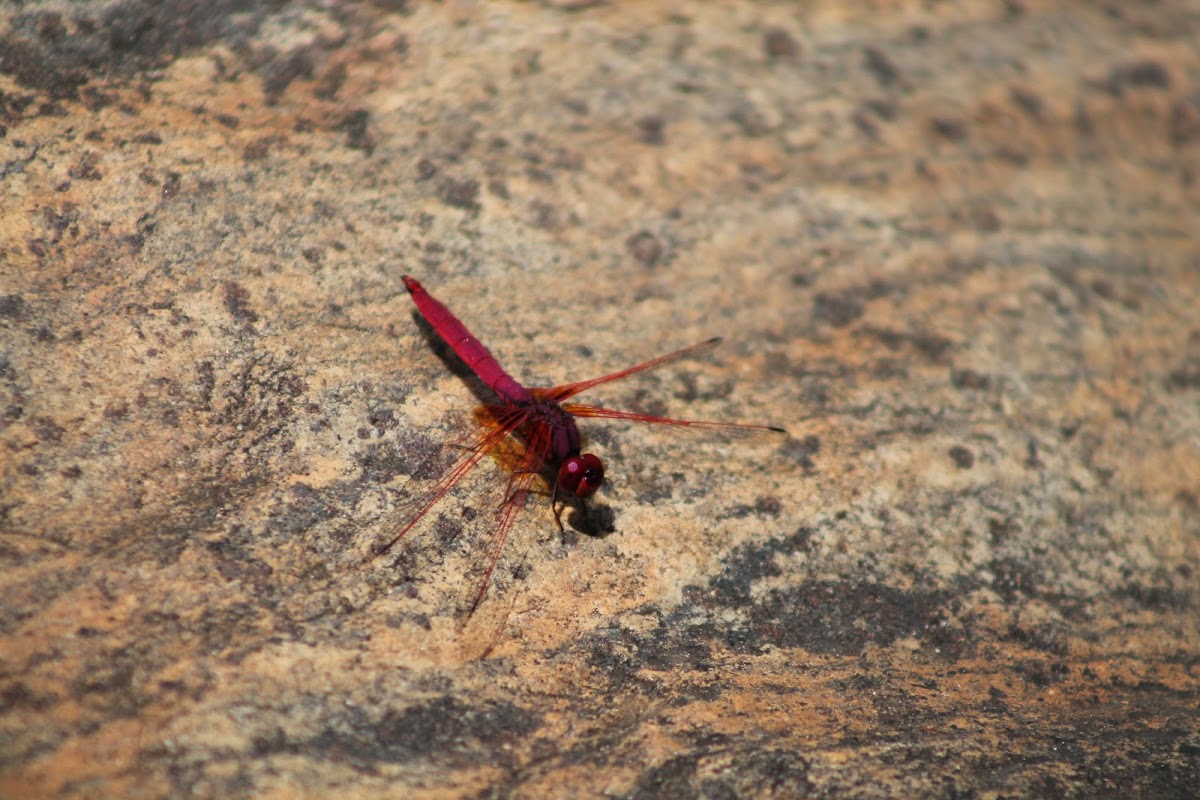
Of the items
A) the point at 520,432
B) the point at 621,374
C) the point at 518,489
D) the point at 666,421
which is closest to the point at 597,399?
the point at 621,374

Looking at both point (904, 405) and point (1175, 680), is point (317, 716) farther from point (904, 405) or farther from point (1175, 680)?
point (1175, 680)

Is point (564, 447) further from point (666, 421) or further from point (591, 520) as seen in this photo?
point (666, 421)

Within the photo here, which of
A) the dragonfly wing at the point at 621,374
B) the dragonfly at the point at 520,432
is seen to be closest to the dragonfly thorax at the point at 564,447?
the dragonfly at the point at 520,432

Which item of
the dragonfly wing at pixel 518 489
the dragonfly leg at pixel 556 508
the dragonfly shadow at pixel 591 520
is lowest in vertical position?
the dragonfly shadow at pixel 591 520

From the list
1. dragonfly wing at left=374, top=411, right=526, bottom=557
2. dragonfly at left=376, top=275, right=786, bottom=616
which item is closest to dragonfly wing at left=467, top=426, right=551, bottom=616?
dragonfly at left=376, top=275, right=786, bottom=616

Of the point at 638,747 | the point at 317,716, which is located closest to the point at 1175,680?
the point at 638,747

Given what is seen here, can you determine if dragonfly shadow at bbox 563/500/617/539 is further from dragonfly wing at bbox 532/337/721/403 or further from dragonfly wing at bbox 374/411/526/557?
dragonfly wing at bbox 532/337/721/403

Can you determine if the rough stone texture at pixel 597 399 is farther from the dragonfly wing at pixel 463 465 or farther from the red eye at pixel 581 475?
the red eye at pixel 581 475
